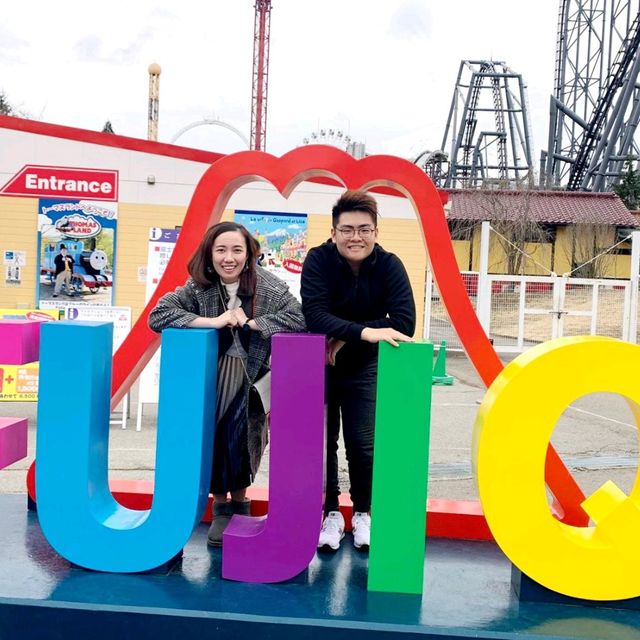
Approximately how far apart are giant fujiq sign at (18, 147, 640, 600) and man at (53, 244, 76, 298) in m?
11.0

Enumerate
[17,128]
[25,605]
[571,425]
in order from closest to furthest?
[25,605] < [571,425] < [17,128]

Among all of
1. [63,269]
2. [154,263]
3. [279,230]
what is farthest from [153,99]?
[154,263]

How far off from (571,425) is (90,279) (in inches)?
351

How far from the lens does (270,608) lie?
251cm

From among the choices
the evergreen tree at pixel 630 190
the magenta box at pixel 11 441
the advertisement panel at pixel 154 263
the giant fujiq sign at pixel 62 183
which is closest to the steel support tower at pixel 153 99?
the giant fujiq sign at pixel 62 183

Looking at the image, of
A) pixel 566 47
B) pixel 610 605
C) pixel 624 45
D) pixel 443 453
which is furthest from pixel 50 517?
pixel 566 47

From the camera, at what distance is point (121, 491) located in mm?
3674

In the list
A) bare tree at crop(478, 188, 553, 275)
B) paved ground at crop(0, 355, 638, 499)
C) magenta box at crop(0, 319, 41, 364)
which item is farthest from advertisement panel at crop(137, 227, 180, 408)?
bare tree at crop(478, 188, 553, 275)

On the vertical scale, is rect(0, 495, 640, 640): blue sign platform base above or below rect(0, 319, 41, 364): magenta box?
below

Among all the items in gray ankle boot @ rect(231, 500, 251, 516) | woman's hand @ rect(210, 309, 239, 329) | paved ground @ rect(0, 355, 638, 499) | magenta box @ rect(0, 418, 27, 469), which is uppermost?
woman's hand @ rect(210, 309, 239, 329)

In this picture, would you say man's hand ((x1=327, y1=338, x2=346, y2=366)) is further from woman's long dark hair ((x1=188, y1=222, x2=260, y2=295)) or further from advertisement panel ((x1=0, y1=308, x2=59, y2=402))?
advertisement panel ((x1=0, y1=308, x2=59, y2=402))

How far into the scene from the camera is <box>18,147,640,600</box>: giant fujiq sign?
2.64m

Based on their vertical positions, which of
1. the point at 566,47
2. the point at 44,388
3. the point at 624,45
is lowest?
the point at 44,388

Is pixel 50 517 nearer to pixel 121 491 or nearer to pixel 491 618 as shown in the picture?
pixel 121 491
